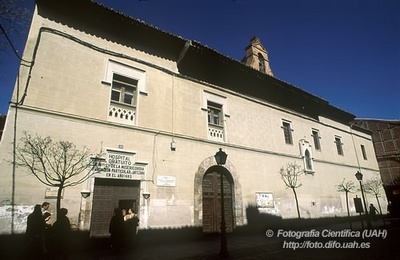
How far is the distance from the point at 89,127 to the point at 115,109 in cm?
124

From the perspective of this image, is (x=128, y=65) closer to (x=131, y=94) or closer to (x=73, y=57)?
(x=131, y=94)

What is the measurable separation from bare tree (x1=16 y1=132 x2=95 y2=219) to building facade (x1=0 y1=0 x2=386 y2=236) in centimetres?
24

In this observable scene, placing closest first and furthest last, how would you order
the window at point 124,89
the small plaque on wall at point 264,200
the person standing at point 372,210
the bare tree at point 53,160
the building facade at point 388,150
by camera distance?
the bare tree at point 53,160 < the window at point 124,89 < the small plaque on wall at point 264,200 < the person standing at point 372,210 < the building facade at point 388,150

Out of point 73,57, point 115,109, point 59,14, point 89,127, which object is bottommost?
point 89,127

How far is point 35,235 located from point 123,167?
3.11m

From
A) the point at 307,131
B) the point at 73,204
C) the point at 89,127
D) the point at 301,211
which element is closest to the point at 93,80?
the point at 89,127

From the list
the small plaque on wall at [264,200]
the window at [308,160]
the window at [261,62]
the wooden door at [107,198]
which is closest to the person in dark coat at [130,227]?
the wooden door at [107,198]

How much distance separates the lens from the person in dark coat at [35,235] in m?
5.47

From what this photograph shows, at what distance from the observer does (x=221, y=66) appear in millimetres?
12234

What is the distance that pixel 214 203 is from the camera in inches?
402

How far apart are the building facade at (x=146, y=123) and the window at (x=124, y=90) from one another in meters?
0.04

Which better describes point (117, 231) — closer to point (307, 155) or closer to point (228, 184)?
point (228, 184)

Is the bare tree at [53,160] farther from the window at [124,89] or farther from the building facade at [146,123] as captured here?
the window at [124,89]

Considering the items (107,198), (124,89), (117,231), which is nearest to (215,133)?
(124,89)
